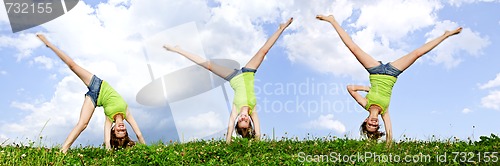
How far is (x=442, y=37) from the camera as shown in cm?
1648

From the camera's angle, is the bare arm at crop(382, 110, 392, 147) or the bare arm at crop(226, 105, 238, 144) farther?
the bare arm at crop(382, 110, 392, 147)

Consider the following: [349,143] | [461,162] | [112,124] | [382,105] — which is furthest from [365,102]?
[112,124]

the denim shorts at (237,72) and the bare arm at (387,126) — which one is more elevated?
the denim shorts at (237,72)

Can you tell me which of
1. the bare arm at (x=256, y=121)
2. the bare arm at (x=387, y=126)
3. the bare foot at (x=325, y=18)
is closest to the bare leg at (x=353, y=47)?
the bare foot at (x=325, y=18)

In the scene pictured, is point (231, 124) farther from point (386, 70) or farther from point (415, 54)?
point (415, 54)

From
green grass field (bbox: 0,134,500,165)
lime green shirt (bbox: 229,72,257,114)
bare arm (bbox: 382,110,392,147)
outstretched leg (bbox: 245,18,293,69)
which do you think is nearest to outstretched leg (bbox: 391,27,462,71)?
bare arm (bbox: 382,110,392,147)

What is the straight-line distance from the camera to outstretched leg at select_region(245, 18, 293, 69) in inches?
659

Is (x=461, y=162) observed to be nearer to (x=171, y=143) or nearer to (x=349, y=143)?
(x=349, y=143)

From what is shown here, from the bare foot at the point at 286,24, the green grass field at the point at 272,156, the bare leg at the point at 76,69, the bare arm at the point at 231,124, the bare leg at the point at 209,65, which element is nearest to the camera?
the green grass field at the point at 272,156

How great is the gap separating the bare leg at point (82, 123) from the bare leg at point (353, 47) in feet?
23.9

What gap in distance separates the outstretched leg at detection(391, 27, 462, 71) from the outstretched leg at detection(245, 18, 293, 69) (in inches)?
135

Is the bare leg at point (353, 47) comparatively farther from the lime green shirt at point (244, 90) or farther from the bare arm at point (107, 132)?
the bare arm at point (107, 132)

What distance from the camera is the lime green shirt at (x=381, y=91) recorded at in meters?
16.2

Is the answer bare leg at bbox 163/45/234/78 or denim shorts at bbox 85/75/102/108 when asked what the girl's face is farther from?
bare leg at bbox 163/45/234/78
